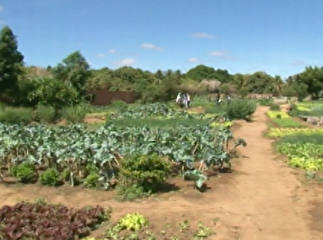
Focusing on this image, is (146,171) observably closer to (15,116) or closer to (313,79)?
(15,116)

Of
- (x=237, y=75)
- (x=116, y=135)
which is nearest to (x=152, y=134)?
(x=116, y=135)

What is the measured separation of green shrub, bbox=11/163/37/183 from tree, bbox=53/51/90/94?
2879 cm

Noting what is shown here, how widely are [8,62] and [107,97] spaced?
16.4m

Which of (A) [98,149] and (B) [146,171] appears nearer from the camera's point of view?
(B) [146,171]

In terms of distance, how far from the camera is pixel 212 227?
653 cm

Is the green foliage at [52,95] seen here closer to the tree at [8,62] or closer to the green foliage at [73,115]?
the tree at [8,62]

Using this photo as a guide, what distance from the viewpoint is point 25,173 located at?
30.3ft

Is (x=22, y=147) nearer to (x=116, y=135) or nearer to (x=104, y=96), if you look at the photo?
(x=116, y=135)

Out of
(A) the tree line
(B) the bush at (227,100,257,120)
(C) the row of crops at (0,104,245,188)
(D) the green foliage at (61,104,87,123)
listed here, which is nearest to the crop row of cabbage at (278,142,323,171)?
(C) the row of crops at (0,104,245,188)

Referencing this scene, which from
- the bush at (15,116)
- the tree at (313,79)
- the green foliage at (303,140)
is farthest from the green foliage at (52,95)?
the tree at (313,79)

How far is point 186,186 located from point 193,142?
8.53 feet

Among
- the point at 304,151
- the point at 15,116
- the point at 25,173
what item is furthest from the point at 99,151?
the point at 15,116

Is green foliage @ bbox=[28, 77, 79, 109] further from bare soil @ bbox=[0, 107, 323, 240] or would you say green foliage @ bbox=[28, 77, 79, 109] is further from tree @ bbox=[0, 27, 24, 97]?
bare soil @ bbox=[0, 107, 323, 240]

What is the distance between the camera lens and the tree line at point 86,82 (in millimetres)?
25844
